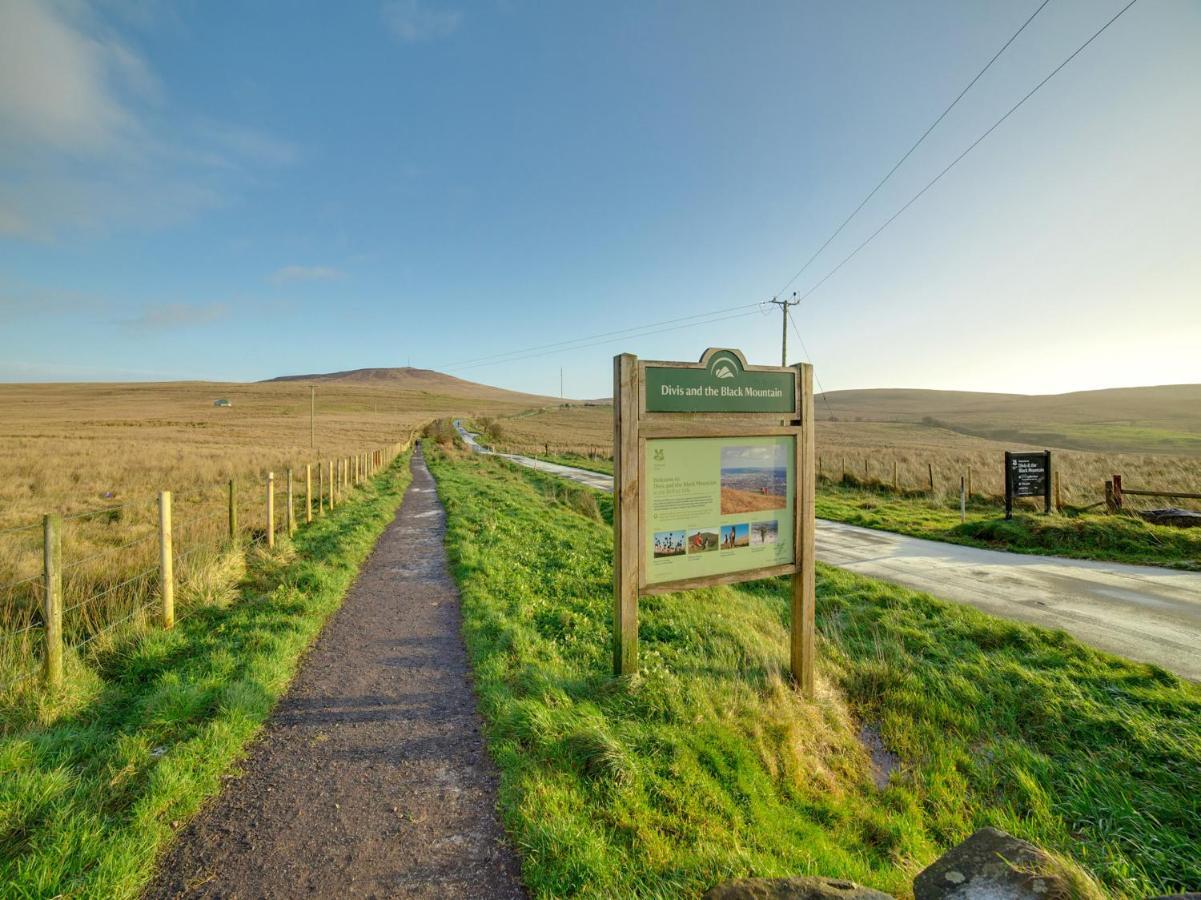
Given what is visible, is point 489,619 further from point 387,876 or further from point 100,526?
point 100,526

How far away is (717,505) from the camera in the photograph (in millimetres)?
4996

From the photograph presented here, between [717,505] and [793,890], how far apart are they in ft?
9.81

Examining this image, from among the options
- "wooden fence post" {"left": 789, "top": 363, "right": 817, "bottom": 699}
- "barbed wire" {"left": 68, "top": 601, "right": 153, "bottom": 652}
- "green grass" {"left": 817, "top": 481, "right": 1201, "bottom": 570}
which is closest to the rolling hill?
"green grass" {"left": 817, "top": 481, "right": 1201, "bottom": 570}

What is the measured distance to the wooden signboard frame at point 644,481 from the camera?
4527 millimetres

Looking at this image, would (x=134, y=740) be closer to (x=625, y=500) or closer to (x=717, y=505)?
(x=625, y=500)

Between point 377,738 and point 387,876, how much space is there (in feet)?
4.46

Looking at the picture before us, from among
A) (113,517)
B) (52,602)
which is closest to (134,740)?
(52,602)

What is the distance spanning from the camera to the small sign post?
13.9 m

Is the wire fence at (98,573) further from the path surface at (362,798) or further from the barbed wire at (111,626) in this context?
the path surface at (362,798)

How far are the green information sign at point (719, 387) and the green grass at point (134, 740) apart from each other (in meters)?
4.08

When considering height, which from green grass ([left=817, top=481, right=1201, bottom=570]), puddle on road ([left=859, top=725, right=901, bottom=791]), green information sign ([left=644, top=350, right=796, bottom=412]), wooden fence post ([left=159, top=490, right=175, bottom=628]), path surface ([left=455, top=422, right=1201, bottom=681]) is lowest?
puddle on road ([left=859, top=725, right=901, bottom=791])

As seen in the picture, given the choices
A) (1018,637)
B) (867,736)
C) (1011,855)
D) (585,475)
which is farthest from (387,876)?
(585,475)

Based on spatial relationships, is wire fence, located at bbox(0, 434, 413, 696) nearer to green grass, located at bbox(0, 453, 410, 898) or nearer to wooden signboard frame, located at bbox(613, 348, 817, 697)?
green grass, located at bbox(0, 453, 410, 898)

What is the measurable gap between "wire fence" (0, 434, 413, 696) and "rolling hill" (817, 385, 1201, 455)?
66419 millimetres
